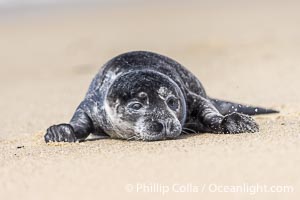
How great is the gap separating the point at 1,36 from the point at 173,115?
11.9m

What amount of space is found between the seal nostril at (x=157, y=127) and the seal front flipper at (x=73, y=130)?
72cm

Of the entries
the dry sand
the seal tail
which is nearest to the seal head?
the dry sand

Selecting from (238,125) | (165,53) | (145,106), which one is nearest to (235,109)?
(238,125)

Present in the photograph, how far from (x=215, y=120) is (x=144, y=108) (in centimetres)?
70

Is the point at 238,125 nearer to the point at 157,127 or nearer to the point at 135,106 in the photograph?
the point at 157,127

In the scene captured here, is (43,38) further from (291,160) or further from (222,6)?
(291,160)

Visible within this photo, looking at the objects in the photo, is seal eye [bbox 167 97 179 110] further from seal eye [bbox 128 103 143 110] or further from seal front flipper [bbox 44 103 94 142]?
seal front flipper [bbox 44 103 94 142]

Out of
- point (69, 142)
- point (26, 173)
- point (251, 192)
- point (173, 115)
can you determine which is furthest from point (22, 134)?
point (251, 192)

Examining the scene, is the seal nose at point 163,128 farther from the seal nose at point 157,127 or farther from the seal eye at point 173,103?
the seal eye at point 173,103

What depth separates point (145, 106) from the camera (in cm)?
628

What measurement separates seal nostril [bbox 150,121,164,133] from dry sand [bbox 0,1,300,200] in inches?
5.9

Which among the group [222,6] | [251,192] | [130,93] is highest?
[222,6]

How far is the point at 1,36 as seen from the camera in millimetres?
17547

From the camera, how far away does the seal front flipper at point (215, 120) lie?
20.8 feet
